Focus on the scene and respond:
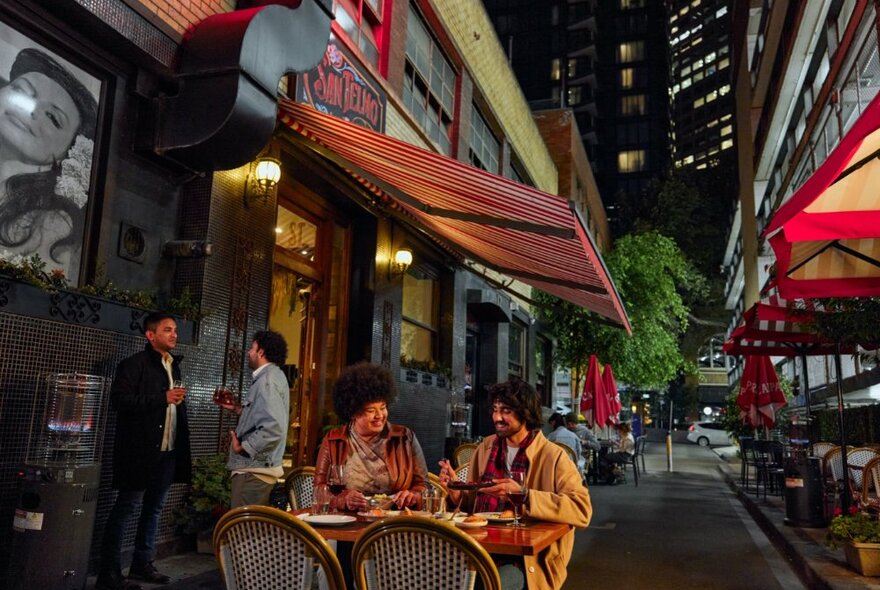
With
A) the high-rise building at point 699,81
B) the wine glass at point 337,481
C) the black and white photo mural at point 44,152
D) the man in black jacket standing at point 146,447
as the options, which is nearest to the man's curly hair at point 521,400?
the wine glass at point 337,481

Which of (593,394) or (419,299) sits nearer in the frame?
(419,299)

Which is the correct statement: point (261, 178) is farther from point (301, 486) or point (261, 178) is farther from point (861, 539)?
point (861, 539)

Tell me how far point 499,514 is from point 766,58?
2303 centimetres

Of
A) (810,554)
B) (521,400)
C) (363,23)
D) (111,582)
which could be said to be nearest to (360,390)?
(521,400)

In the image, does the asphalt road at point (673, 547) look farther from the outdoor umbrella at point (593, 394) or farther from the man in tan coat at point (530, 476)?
the outdoor umbrella at point (593, 394)

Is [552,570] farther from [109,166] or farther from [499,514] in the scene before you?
[109,166]

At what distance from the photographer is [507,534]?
10.0ft

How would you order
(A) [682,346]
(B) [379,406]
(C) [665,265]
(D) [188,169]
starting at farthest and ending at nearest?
1. (A) [682,346]
2. (C) [665,265]
3. (D) [188,169]
4. (B) [379,406]

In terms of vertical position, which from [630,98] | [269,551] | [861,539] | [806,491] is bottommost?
[861,539]

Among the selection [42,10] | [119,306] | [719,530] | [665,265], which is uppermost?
[665,265]

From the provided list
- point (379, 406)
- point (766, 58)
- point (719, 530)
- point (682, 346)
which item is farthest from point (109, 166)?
point (682, 346)

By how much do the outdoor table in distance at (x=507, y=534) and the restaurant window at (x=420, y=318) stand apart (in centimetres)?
749

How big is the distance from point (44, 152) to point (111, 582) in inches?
116

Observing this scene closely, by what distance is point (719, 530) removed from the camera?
30.4ft
